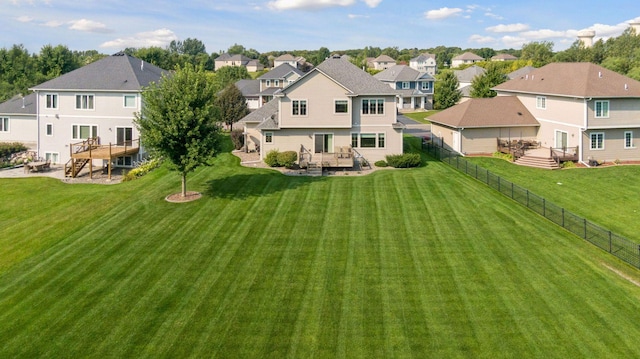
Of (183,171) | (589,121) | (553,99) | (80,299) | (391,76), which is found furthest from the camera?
(391,76)

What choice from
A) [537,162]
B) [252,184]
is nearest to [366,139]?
[252,184]

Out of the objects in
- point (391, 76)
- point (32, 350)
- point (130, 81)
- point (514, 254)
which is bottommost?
point (32, 350)

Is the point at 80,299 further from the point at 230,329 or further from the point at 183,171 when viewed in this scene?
the point at 183,171

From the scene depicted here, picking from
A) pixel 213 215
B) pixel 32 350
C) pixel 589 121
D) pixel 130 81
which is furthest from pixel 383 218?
pixel 130 81

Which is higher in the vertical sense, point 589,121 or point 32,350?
point 589,121

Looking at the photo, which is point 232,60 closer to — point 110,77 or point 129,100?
point 110,77

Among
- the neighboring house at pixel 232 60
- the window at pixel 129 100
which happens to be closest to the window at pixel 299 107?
the window at pixel 129 100

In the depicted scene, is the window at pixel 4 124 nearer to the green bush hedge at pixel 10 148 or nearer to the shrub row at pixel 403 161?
the green bush hedge at pixel 10 148
